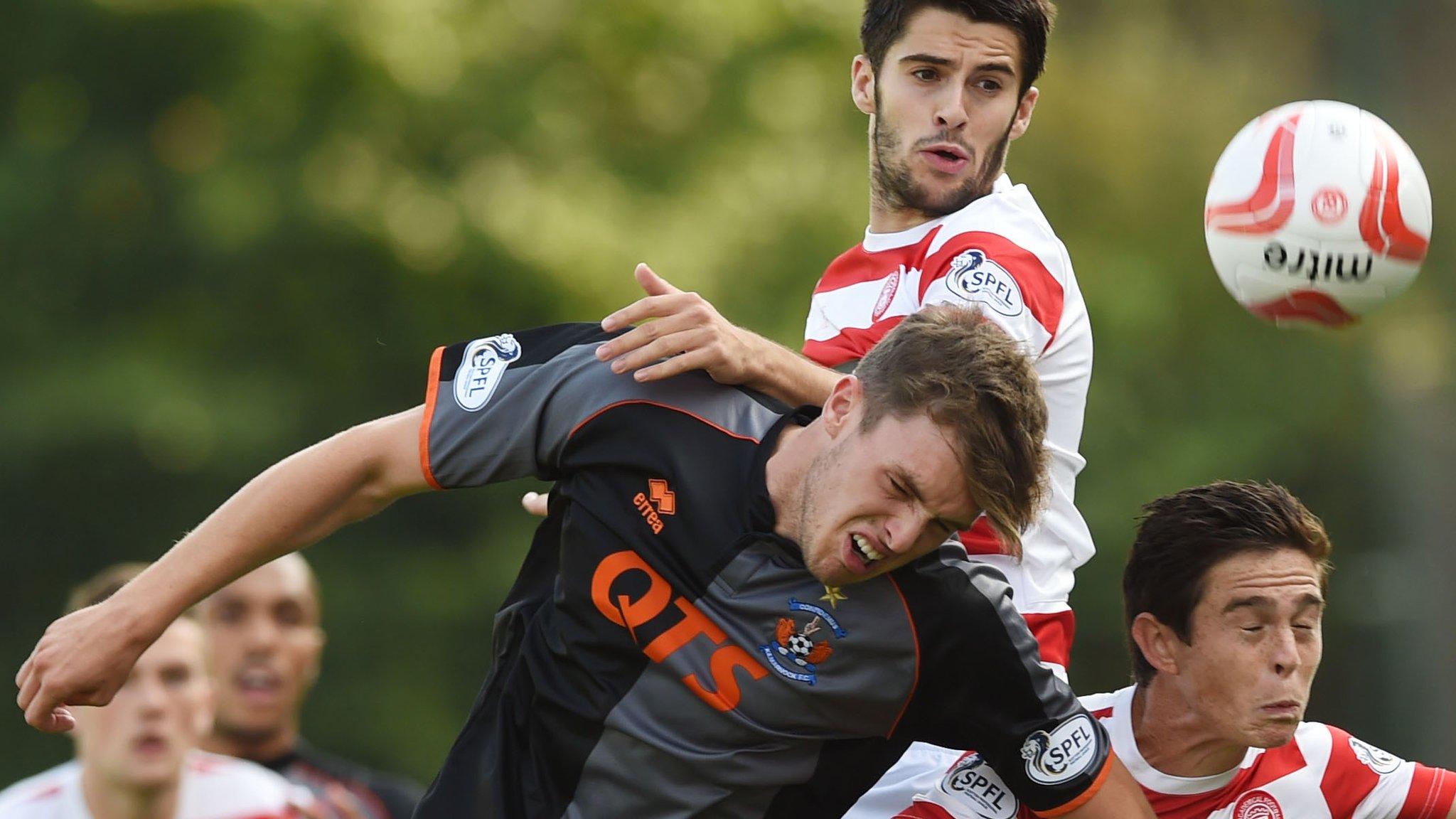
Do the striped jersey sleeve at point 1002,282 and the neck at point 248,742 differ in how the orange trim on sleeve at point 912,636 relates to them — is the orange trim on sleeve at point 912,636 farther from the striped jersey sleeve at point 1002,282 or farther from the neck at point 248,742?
the neck at point 248,742

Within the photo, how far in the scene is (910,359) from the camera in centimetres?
381

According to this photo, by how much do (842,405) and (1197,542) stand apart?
1.24 meters

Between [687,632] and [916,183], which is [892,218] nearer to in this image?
[916,183]

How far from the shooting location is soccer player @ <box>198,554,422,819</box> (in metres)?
6.67

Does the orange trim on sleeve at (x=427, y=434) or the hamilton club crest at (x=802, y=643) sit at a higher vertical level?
the orange trim on sleeve at (x=427, y=434)

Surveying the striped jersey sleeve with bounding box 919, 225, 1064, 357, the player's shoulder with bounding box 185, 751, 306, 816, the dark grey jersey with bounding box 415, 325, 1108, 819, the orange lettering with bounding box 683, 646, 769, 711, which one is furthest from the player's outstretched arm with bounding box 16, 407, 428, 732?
the player's shoulder with bounding box 185, 751, 306, 816

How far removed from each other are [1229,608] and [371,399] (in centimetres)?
933

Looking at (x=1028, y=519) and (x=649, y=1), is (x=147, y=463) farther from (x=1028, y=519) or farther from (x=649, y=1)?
(x=1028, y=519)

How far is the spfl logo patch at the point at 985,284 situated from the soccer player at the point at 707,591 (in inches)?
10.6

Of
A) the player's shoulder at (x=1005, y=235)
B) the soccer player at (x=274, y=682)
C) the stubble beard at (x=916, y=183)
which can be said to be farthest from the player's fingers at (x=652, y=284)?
the soccer player at (x=274, y=682)

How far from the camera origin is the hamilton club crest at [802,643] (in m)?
3.93

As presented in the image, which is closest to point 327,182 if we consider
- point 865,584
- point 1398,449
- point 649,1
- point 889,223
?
point 649,1

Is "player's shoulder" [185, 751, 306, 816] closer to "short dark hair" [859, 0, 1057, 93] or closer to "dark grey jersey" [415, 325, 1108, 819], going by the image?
"dark grey jersey" [415, 325, 1108, 819]

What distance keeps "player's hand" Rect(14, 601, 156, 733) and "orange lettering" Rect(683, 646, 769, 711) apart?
111 cm
